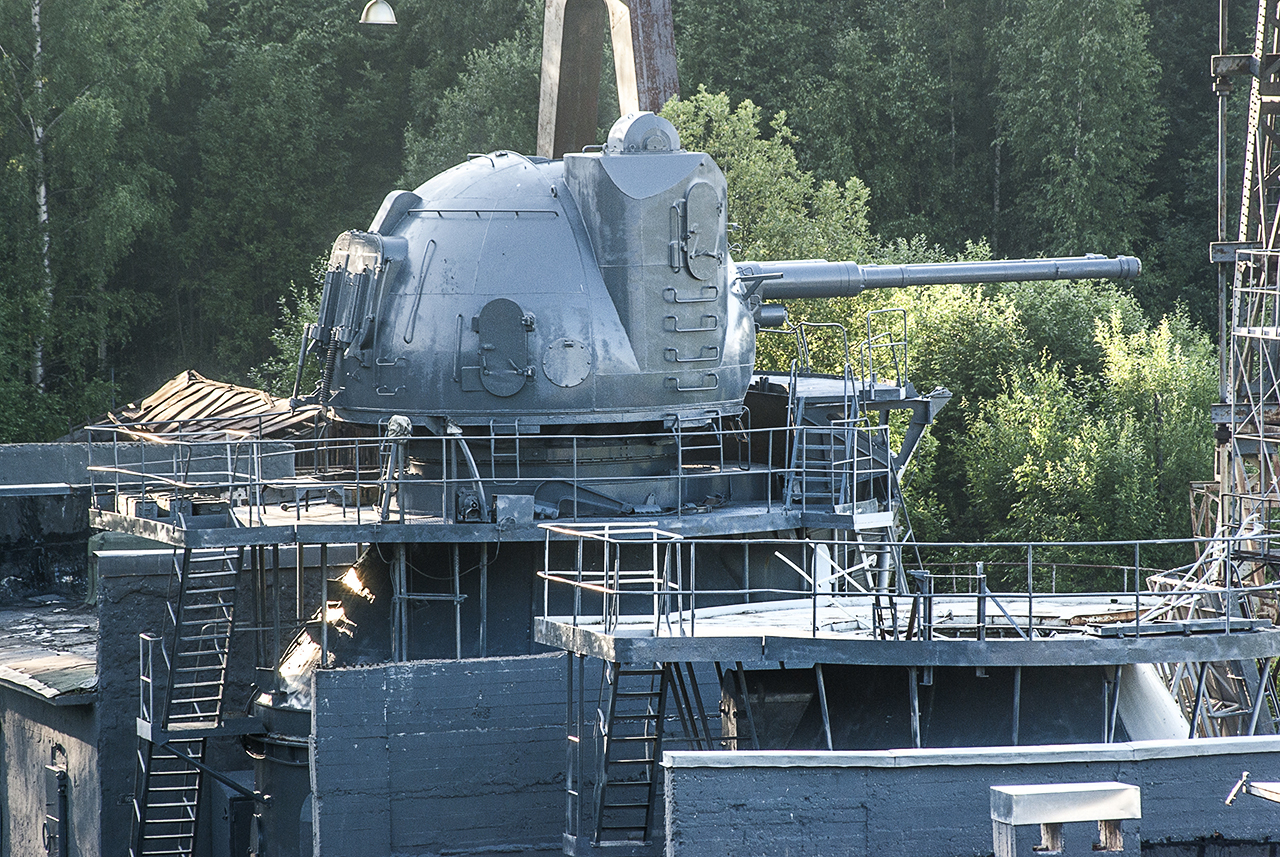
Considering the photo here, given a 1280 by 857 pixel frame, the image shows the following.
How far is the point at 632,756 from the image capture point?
1669 cm

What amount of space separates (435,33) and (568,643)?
40625 millimetres

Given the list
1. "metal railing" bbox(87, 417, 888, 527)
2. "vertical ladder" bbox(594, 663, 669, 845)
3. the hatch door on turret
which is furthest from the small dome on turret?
"vertical ladder" bbox(594, 663, 669, 845)

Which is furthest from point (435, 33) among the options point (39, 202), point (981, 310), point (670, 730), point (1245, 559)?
point (670, 730)

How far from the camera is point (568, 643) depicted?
14055mm

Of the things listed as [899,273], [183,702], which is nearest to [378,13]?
[899,273]

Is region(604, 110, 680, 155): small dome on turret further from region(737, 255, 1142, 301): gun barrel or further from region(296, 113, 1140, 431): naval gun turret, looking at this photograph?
region(737, 255, 1142, 301): gun barrel

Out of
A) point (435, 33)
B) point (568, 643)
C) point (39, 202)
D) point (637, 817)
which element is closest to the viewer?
point (568, 643)

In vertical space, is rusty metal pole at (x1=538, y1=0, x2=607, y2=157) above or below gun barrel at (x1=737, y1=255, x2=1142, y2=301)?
above

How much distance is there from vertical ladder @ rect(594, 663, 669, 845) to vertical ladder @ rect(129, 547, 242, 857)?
4174 millimetres

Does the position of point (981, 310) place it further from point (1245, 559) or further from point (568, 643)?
point (568, 643)

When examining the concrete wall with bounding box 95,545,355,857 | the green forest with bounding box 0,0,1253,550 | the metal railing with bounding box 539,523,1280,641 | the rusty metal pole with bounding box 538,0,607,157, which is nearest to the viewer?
the metal railing with bounding box 539,523,1280,641

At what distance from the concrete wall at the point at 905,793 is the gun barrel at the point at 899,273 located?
821 cm

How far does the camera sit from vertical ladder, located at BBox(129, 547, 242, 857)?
1725cm

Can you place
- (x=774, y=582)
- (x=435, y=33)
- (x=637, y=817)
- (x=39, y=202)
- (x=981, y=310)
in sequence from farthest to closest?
(x=435, y=33) < (x=39, y=202) < (x=981, y=310) < (x=774, y=582) < (x=637, y=817)
